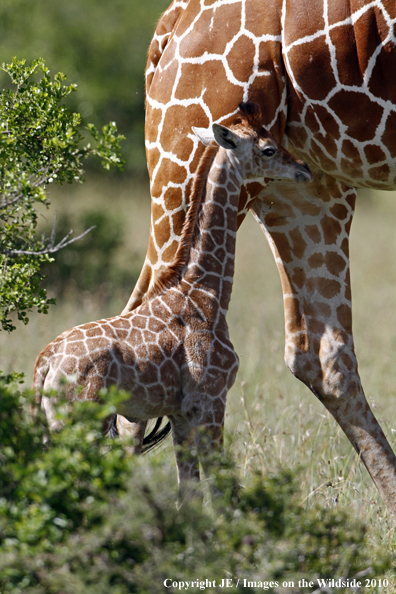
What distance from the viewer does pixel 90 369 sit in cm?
281

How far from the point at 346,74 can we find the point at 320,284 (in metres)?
1.24

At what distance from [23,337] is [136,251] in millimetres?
4154

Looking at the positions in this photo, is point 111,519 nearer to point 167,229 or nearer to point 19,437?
point 19,437

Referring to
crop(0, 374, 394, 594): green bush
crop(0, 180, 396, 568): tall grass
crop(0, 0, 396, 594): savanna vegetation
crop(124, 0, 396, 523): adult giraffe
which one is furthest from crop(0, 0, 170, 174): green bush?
crop(0, 374, 394, 594): green bush

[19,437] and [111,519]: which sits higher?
[19,437]

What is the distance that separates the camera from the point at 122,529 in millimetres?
1854

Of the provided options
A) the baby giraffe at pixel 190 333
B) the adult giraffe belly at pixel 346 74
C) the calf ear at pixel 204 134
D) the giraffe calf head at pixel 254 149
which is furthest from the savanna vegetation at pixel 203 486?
the adult giraffe belly at pixel 346 74

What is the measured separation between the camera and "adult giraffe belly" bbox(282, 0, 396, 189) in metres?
3.17

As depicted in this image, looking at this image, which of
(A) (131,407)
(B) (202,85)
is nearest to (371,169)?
(B) (202,85)

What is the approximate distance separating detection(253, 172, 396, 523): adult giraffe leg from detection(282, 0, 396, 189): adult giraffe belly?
0.58 metres

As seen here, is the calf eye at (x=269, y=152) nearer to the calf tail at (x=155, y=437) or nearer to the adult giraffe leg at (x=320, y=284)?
the adult giraffe leg at (x=320, y=284)

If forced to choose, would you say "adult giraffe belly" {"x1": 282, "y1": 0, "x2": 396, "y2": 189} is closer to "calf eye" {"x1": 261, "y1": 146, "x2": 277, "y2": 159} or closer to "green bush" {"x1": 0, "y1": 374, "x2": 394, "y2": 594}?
"calf eye" {"x1": 261, "y1": 146, "x2": 277, "y2": 159}

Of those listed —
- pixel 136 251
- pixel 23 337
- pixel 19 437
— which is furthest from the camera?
pixel 136 251

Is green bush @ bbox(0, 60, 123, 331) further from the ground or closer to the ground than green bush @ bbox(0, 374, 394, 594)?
further from the ground
